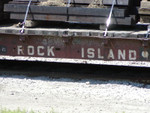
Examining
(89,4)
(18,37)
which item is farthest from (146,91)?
(18,37)

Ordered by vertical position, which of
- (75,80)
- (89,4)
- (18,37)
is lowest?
(75,80)

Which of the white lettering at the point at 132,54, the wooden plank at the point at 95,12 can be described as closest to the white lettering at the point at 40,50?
the wooden plank at the point at 95,12

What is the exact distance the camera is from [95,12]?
27.7 feet

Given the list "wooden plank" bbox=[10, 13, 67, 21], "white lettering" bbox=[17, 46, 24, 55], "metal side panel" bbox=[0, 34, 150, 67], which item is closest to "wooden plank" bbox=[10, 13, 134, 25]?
"wooden plank" bbox=[10, 13, 67, 21]

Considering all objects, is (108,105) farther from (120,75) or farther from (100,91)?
(120,75)

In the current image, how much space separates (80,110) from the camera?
6664mm

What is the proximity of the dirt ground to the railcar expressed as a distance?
56cm

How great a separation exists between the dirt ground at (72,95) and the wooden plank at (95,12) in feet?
4.69

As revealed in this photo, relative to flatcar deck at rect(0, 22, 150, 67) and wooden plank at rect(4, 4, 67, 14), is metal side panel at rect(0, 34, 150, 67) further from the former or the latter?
wooden plank at rect(4, 4, 67, 14)

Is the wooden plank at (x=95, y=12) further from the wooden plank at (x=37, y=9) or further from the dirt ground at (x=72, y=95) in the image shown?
the dirt ground at (x=72, y=95)

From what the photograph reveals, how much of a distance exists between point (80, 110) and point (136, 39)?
209 cm

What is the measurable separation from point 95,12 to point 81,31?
1.63ft

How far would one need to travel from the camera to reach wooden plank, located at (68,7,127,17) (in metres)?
8.28

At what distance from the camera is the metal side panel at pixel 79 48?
8078mm
